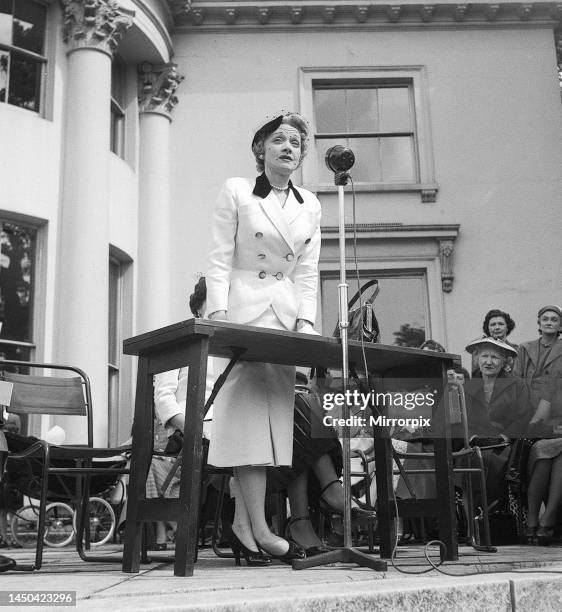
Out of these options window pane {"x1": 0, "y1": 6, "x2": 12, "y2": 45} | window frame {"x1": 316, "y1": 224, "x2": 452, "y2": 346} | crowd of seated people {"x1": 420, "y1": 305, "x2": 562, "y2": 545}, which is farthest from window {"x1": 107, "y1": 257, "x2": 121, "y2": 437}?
crowd of seated people {"x1": 420, "y1": 305, "x2": 562, "y2": 545}

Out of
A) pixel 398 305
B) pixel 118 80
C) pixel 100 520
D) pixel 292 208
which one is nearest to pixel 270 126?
pixel 292 208

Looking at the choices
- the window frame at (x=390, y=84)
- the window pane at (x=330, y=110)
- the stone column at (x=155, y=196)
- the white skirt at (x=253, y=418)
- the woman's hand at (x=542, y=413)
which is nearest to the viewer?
the white skirt at (x=253, y=418)

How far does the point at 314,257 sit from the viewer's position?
4.18 meters

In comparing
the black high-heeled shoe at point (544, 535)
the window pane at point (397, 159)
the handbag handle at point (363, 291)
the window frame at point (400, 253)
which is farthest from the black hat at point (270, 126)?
the window pane at point (397, 159)

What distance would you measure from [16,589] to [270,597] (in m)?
0.86

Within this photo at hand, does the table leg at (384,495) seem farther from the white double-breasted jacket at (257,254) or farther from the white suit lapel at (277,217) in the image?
the white suit lapel at (277,217)

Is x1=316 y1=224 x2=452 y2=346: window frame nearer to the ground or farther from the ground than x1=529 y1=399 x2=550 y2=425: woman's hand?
farther from the ground

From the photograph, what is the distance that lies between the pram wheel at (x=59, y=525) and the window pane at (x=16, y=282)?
6.45 ft

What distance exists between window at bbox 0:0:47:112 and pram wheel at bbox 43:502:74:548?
14.9 feet

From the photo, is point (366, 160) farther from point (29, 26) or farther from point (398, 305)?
point (29, 26)

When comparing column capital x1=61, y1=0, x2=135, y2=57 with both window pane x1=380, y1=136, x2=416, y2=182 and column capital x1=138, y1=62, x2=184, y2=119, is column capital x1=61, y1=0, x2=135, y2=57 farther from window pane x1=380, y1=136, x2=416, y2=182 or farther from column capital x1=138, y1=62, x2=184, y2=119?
window pane x1=380, y1=136, x2=416, y2=182

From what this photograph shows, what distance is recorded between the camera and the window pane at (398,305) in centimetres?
1098

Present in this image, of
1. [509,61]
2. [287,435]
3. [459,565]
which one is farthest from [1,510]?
[509,61]

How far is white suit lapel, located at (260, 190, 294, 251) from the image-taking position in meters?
3.97
